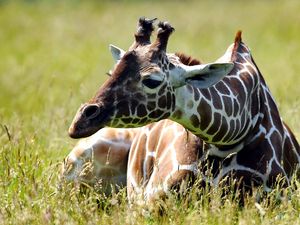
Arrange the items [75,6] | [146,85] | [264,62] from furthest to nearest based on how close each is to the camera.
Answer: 1. [75,6]
2. [264,62]
3. [146,85]

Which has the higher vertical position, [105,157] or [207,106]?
[207,106]

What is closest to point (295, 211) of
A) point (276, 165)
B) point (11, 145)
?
point (276, 165)

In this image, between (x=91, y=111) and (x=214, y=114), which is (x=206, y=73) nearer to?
(x=214, y=114)

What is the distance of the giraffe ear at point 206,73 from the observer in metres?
6.46

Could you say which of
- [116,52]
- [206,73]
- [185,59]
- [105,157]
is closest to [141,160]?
[105,157]

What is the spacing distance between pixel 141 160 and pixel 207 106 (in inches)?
49.7

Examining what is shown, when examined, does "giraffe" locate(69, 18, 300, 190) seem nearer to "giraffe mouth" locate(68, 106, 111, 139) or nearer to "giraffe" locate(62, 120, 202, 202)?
"giraffe mouth" locate(68, 106, 111, 139)

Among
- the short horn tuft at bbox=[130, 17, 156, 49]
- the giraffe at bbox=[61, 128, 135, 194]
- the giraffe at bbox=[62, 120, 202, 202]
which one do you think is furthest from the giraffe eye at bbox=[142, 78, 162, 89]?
the giraffe at bbox=[61, 128, 135, 194]

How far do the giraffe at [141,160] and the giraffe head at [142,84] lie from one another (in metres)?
0.58

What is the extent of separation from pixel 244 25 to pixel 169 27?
14253mm

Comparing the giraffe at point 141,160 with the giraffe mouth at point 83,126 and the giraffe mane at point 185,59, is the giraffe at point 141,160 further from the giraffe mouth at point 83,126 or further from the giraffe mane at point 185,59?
the giraffe mouth at point 83,126

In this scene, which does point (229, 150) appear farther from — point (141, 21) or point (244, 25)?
point (244, 25)

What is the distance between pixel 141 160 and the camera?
25.5 ft

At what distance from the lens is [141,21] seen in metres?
6.57
